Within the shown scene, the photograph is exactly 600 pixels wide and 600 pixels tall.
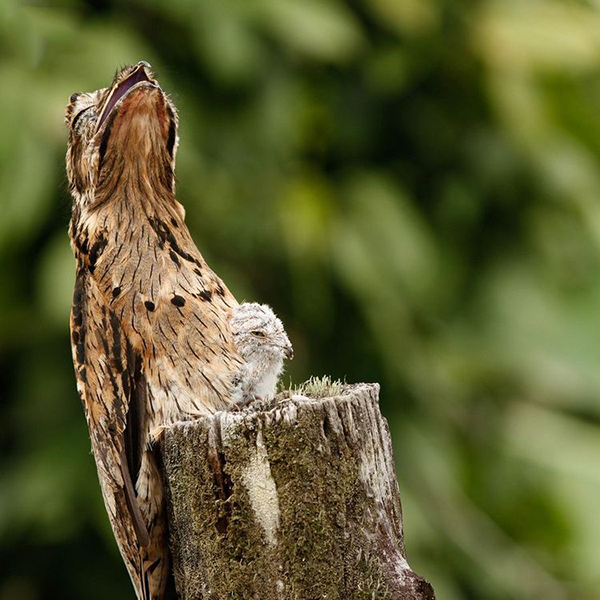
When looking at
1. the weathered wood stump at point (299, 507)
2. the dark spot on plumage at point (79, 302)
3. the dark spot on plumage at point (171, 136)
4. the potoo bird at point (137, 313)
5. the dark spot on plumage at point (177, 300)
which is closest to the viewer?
the weathered wood stump at point (299, 507)

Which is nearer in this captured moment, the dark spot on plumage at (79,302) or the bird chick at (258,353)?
the bird chick at (258,353)

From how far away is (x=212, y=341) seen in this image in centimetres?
330

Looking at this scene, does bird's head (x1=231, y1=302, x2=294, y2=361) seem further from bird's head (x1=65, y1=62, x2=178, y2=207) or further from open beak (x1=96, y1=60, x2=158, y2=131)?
open beak (x1=96, y1=60, x2=158, y2=131)

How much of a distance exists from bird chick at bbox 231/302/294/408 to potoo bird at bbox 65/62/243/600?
0.11 ft

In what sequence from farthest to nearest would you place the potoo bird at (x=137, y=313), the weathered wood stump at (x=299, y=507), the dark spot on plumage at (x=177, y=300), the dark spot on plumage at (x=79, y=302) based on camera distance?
1. the dark spot on plumage at (x=79, y=302)
2. the dark spot on plumage at (x=177, y=300)
3. the potoo bird at (x=137, y=313)
4. the weathered wood stump at (x=299, y=507)

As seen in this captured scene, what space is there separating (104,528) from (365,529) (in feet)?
10.00

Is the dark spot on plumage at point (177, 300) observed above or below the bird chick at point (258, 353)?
above

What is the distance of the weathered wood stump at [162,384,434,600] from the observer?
97.6 inches

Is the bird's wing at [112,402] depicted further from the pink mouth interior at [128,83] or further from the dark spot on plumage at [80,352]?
the pink mouth interior at [128,83]

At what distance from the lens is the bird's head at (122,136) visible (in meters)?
3.35

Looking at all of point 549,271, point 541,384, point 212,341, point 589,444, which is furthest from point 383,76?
point 212,341

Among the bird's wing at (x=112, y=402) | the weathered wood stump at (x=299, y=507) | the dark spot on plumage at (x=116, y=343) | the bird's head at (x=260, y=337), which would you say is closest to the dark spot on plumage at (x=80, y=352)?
the bird's wing at (x=112, y=402)

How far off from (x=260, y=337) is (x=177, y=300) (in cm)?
29

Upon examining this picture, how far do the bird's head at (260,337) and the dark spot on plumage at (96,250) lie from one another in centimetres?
51
